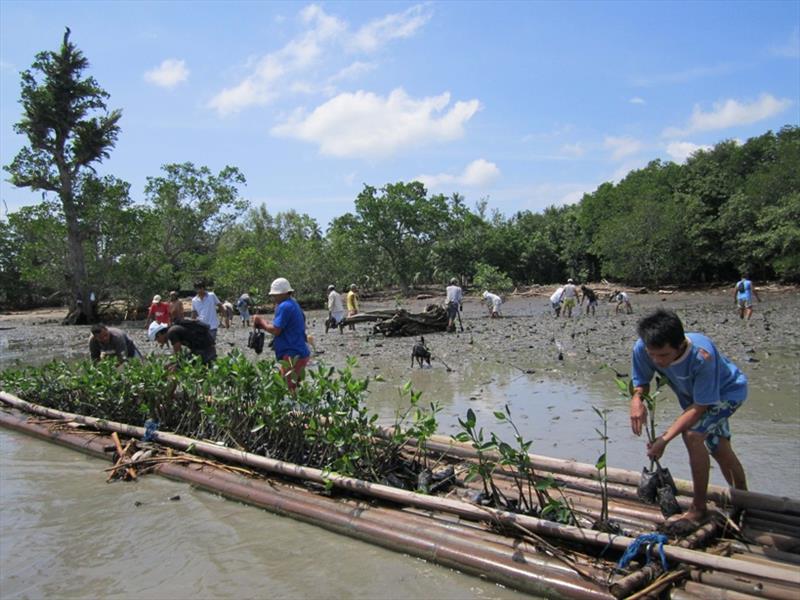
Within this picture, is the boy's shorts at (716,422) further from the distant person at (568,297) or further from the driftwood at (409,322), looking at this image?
the distant person at (568,297)

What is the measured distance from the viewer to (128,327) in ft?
93.4

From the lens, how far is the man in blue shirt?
354 centimetres

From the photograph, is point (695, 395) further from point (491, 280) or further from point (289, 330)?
point (491, 280)

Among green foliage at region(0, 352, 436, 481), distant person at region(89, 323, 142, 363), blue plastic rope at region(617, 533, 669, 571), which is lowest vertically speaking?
blue plastic rope at region(617, 533, 669, 571)

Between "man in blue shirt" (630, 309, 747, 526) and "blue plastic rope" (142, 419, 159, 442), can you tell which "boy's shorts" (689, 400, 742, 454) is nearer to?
"man in blue shirt" (630, 309, 747, 526)

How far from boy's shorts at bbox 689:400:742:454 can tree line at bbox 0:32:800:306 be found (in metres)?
30.1

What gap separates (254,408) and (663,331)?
3745 millimetres

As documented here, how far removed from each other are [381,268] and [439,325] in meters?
31.3

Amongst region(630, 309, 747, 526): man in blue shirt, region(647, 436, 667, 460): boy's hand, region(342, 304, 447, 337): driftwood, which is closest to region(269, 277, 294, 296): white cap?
region(630, 309, 747, 526): man in blue shirt

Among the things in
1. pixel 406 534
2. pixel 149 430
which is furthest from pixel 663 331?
pixel 149 430

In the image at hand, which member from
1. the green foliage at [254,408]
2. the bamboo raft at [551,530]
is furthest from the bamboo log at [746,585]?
the green foliage at [254,408]

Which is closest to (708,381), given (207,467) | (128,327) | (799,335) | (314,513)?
(314,513)

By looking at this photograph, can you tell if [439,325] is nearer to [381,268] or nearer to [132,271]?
[132,271]

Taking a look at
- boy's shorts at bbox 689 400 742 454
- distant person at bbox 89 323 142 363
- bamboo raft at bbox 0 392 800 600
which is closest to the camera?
bamboo raft at bbox 0 392 800 600
